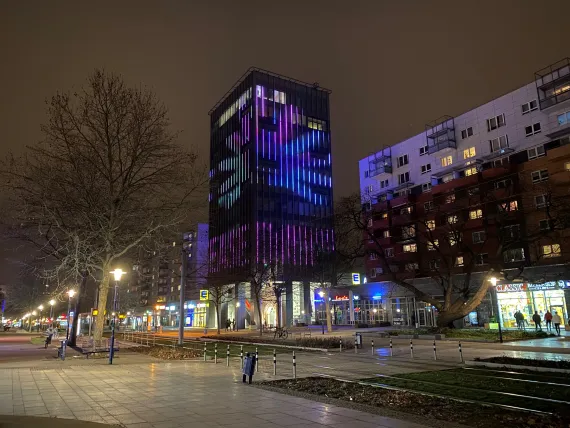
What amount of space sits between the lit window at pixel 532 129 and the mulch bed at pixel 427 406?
49.5m

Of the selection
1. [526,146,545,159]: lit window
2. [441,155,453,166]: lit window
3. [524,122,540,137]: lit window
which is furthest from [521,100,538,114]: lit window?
[441,155,453,166]: lit window

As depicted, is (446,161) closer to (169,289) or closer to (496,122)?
(496,122)

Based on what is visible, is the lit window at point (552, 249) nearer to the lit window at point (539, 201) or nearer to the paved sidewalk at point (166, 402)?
the lit window at point (539, 201)

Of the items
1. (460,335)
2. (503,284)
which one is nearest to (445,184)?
(503,284)

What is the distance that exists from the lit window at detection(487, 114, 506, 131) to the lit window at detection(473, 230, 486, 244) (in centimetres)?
1408

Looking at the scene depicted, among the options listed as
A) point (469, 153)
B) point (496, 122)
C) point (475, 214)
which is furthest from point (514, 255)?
point (496, 122)

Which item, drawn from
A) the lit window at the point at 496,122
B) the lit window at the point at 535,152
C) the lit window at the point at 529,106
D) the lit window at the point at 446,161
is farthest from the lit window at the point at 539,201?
the lit window at the point at 446,161

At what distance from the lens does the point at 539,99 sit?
51531 mm

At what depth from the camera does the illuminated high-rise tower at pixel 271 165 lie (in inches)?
3282

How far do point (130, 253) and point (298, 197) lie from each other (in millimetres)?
58551

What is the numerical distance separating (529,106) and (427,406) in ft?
175

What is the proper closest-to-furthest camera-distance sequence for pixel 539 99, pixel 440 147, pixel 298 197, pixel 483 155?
pixel 539 99 → pixel 483 155 → pixel 440 147 → pixel 298 197

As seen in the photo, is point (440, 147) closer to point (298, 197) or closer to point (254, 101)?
point (298, 197)

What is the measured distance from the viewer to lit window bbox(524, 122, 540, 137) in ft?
171
